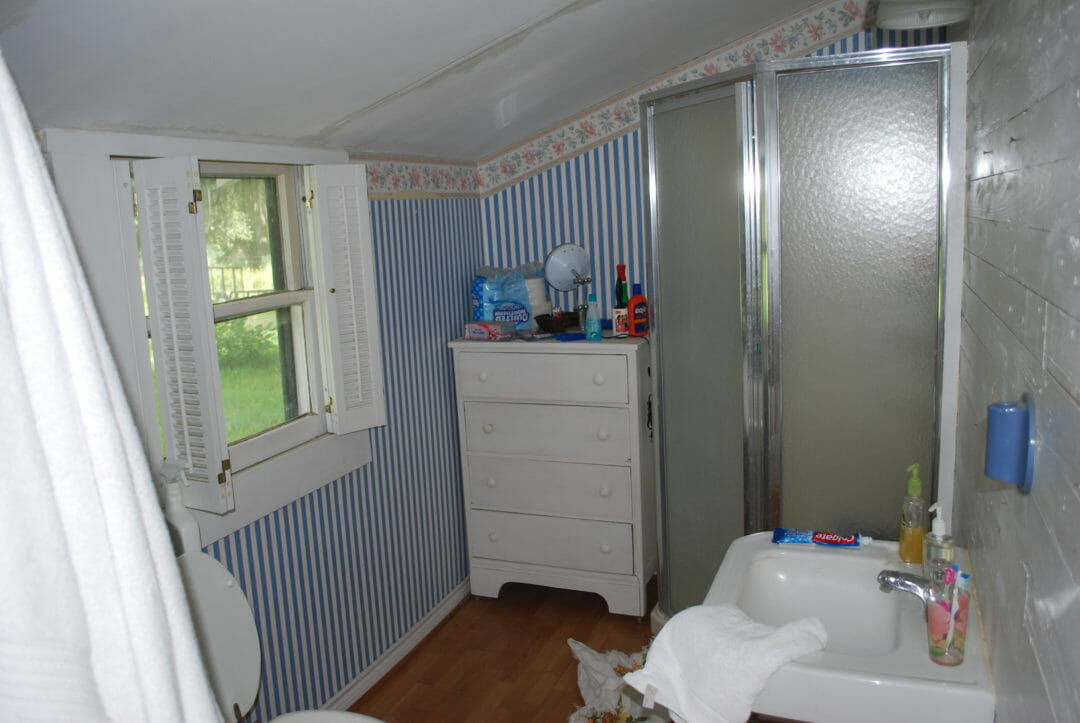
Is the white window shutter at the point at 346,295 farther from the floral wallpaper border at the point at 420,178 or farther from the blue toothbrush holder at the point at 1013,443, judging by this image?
the blue toothbrush holder at the point at 1013,443

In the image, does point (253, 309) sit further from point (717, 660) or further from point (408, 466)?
point (717, 660)

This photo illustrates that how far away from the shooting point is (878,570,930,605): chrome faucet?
160cm

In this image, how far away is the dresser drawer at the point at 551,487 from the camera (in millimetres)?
3311

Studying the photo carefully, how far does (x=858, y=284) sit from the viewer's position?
7.88 ft

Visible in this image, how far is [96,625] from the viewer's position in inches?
29.7

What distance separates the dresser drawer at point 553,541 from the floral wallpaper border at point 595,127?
1.37m

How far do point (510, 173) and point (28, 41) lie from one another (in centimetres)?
242

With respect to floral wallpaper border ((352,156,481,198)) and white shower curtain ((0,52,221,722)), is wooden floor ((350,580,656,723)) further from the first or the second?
white shower curtain ((0,52,221,722))

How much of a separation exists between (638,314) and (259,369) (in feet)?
4.74

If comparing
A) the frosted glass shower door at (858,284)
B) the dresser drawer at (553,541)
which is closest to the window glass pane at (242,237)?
the dresser drawer at (553,541)

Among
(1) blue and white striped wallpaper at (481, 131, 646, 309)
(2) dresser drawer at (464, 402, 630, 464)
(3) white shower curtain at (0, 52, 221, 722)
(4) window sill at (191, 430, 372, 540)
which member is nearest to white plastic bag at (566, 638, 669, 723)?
(2) dresser drawer at (464, 402, 630, 464)

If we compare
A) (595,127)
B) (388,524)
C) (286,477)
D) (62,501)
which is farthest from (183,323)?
(595,127)

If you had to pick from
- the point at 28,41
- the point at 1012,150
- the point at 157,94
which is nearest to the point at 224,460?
the point at 157,94

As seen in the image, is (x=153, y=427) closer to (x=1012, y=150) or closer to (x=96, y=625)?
(x=96, y=625)
